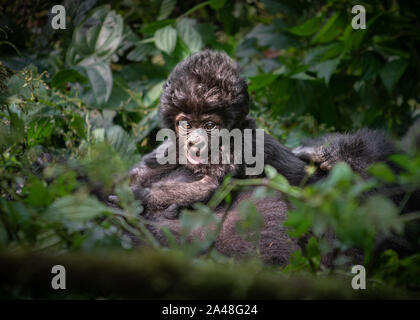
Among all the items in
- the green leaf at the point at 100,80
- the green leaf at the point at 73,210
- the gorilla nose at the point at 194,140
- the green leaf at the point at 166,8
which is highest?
the green leaf at the point at 166,8

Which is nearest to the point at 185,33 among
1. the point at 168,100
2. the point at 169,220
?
the point at 168,100

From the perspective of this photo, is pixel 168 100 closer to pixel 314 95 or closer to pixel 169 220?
pixel 169 220

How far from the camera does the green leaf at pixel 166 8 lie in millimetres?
4172

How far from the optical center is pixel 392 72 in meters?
3.63

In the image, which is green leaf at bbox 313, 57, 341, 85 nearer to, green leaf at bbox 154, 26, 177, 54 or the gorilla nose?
green leaf at bbox 154, 26, 177, 54

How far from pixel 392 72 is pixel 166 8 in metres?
2.12

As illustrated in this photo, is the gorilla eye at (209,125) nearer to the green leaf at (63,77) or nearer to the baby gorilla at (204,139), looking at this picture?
the baby gorilla at (204,139)

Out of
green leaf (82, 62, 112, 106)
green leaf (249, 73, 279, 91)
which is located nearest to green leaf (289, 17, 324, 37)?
green leaf (249, 73, 279, 91)

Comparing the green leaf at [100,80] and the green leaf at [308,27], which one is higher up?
the green leaf at [308,27]

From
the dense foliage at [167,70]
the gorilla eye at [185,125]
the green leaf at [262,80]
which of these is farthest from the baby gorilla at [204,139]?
the green leaf at [262,80]

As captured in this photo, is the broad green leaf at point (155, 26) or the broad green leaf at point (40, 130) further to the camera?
the broad green leaf at point (155, 26)

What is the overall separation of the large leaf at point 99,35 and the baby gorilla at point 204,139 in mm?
1221
